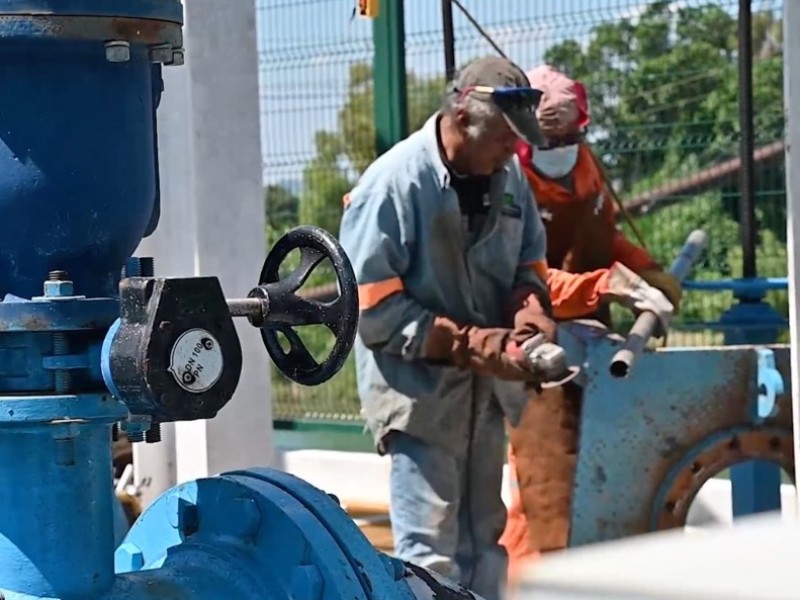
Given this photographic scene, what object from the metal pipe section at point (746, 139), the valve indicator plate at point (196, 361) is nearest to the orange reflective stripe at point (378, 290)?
the metal pipe section at point (746, 139)

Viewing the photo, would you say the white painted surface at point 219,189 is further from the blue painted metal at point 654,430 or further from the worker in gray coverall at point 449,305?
the blue painted metal at point 654,430

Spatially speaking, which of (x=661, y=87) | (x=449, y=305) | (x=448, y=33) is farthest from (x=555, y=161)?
(x=661, y=87)

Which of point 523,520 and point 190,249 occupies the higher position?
point 190,249

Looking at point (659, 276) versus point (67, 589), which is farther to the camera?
point (659, 276)

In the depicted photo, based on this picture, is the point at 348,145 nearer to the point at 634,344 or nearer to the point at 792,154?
the point at 634,344

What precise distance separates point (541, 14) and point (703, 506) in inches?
91.9

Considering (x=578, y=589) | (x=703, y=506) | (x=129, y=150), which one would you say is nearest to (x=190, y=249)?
(x=703, y=506)

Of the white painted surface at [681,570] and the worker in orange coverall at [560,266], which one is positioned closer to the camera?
the white painted surface at [681,570]

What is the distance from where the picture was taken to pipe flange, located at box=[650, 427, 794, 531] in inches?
210

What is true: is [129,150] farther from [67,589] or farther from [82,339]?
[67,589]

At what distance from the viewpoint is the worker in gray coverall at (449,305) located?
4.40m

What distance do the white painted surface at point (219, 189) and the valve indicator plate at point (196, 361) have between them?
10.9 feet

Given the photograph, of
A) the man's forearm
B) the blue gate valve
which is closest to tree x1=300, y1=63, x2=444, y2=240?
the blue gate valve

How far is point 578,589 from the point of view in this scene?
4.07 ft
